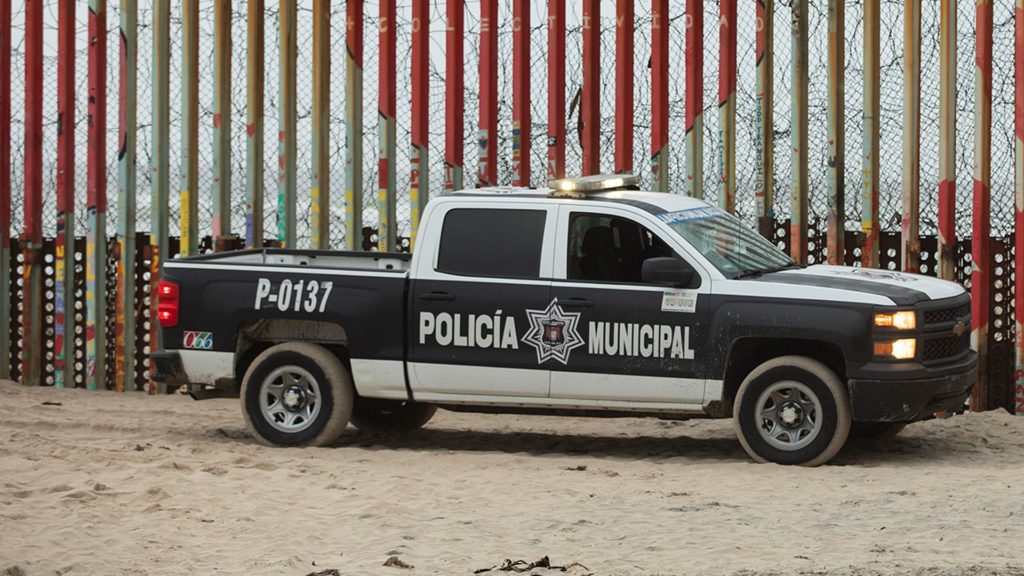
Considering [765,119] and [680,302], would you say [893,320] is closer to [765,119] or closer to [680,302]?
[680,302]

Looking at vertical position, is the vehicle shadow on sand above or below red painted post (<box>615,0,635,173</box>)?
below

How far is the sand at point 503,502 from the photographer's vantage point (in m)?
7.48

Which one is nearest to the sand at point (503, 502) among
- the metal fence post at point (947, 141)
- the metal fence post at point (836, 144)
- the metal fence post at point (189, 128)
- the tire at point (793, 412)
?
the tire at point (793, 412)

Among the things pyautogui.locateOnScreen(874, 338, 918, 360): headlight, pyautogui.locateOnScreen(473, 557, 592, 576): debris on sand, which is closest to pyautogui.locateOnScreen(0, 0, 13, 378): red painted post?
pyautogui.locateOnScreen(874, 338, 918, 360): headlight

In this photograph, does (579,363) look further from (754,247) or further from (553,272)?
(754,247)

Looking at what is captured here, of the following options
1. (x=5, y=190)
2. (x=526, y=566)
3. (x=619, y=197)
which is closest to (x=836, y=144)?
(x=619, y=197)

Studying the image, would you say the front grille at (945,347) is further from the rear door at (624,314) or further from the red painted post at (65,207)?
the red painted post at (65,207)

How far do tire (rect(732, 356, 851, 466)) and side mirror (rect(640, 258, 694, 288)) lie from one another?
69 cm

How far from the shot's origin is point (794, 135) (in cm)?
1293

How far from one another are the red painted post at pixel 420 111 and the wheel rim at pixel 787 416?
4537mm

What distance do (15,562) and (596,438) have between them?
4.94 metres

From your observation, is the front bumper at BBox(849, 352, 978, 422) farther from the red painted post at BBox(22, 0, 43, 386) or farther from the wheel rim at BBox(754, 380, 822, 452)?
the red painted post at BBox(22, 0, 43, 386)

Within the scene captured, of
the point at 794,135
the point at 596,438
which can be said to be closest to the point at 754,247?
the point at 596,438

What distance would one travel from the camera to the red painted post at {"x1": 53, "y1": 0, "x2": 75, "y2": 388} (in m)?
14.3
